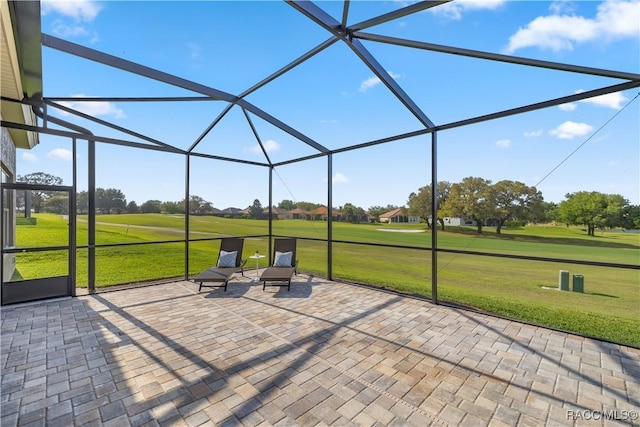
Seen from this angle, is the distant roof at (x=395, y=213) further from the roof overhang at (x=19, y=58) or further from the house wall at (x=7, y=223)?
the house wall at (x=7, y=223)

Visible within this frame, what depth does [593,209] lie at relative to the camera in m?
9.99

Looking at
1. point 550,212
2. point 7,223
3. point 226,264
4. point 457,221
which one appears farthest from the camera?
point 457,221

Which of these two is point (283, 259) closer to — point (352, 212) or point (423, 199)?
point (423, 199)

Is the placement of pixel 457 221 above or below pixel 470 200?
below

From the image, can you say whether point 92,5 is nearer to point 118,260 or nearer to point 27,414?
point 27,414

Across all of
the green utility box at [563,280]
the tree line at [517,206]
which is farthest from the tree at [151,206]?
the green utility box at [563,280]

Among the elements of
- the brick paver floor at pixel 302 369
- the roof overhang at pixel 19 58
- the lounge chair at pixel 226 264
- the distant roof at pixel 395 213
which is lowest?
the brick paver floor at pixel 302 369

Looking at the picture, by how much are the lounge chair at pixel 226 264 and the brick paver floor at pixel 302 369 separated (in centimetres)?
128

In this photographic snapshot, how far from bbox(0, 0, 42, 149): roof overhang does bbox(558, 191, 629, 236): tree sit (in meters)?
14.2

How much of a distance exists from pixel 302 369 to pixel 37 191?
6.48 meters

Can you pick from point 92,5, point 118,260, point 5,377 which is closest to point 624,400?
point 5,377

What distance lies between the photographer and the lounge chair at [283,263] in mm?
6344

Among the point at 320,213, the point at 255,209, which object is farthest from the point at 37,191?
the point at 320,213

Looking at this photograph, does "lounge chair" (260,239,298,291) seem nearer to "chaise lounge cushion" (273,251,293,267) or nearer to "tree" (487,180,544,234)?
"chaise lounge cushion" (273,251,293,267)
